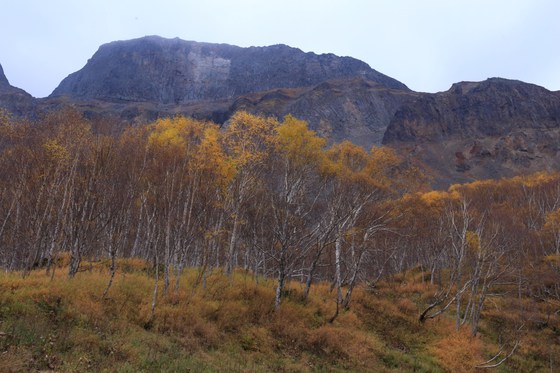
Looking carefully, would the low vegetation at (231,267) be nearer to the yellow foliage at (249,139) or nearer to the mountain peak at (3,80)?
the yellow foliage at (249,139)

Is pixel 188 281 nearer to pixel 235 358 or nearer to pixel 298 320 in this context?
pixel 298 320

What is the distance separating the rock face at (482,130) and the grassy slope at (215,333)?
76.7 metres

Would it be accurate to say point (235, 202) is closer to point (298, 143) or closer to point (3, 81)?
point (298, 143)

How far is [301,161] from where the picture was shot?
79.7 ft

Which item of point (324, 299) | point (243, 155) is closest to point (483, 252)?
point (324, 299)

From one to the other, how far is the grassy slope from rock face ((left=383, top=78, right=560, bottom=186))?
76662mm

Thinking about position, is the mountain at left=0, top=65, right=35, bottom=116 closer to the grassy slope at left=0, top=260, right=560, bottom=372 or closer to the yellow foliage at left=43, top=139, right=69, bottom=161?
the yellow foliage at left=43, top=139, right=69, bottom=161

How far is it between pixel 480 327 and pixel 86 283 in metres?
23.9

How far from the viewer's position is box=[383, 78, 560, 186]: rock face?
99.9 metres

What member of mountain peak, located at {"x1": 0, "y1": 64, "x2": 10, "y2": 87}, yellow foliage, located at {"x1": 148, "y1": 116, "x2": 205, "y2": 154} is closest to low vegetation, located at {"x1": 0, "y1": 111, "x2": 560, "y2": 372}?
yellow foliage, located at {"x1": 148, "y1": 116, "x2": 205, "y2": 154}

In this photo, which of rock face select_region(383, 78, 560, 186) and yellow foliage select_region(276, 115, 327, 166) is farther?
rock face select_region(383, 78, 560, 186)

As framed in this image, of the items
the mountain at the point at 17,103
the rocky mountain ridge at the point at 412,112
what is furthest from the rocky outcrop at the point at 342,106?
the mountain at the point at 17,103

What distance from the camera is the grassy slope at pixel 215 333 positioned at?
11.1 m

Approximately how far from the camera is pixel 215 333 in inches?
606
